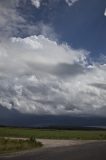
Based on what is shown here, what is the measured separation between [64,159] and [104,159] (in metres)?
4.91

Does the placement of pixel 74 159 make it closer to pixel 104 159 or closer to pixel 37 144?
pixel 104 159

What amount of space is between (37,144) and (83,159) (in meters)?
32.2

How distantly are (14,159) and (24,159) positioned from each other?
1.41 metres

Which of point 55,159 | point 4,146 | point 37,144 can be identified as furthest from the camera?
point 37,144

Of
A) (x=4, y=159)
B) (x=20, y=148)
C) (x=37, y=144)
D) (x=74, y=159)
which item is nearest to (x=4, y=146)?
(x=20, y=148)

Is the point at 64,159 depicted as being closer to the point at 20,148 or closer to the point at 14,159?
the point at 14,159

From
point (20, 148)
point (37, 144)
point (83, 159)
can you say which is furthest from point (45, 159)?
point (37, 144)

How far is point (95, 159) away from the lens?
4456 cm

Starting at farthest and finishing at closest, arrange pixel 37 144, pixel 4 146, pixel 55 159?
pixel 37 144 → pixel 4 146 → pixel 55 159

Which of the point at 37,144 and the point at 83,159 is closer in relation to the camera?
the point at 83,159

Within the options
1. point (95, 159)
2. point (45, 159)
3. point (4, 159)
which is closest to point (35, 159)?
point (45, 159)

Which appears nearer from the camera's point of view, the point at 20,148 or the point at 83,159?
the point at 83,159

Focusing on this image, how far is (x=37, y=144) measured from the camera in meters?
75.6

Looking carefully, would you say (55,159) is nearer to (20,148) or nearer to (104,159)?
(104,159)
